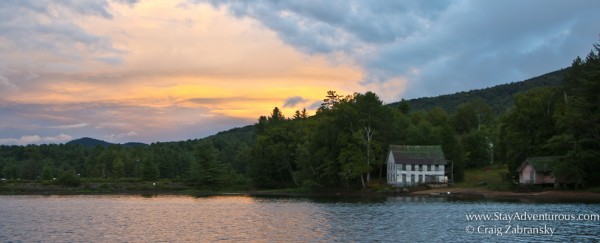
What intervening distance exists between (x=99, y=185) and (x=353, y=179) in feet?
193

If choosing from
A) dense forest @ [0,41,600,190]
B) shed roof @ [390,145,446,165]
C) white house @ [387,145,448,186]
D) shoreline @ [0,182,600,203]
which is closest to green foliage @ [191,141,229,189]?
dense forest @ [0,41,600,190]

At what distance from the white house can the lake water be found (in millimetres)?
41780

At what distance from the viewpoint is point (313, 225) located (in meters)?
46.2

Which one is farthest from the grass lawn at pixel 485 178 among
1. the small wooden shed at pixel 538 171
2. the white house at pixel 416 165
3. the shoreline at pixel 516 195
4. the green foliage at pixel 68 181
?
the green foliage at pixel 68 181

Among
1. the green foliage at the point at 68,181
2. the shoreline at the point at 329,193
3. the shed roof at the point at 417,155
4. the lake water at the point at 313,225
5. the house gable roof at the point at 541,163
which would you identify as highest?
the shed roof at the point at 417,155

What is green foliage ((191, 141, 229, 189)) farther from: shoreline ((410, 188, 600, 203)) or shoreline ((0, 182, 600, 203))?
shoreline ((410, 188, 600, 203))

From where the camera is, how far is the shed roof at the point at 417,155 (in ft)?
337

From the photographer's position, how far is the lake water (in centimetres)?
3838

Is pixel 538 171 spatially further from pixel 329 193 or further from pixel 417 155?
pixel 329 193

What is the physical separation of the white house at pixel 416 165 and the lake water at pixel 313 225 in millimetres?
41780

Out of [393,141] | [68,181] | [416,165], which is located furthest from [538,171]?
[68,181]

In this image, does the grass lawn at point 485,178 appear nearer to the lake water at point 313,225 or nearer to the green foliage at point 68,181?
the lake water at point 313,225

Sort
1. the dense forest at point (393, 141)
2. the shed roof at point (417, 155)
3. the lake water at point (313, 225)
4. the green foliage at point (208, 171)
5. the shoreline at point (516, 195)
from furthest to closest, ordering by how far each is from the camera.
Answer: the green foliage at point (208, 171)
the shed roof at point (417, 155)
the dense forest at point (393, 141)
the shoreline at point (516, 195)
the lake water at point (313, 225)

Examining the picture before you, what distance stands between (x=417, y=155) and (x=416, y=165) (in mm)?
1768
